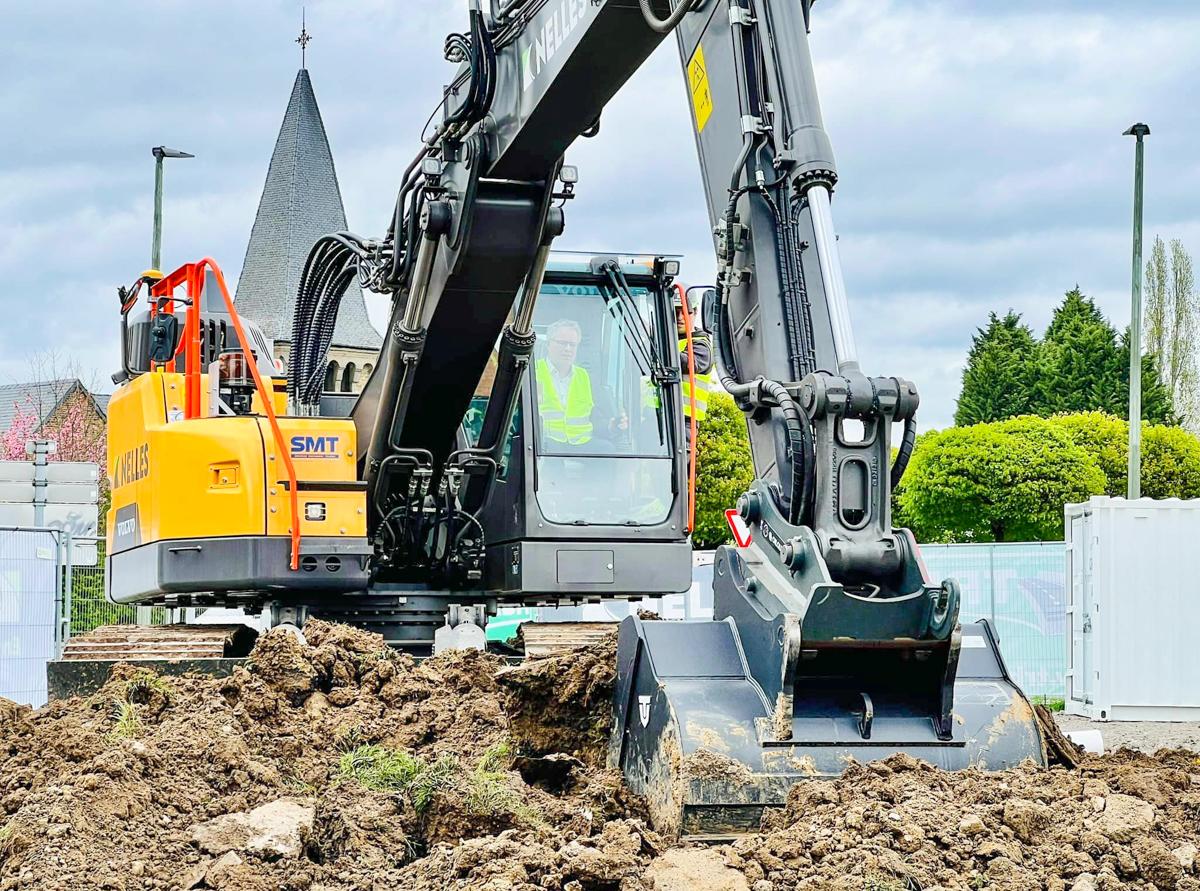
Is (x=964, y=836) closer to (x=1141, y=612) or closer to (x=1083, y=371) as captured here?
(x=1141, y=612)

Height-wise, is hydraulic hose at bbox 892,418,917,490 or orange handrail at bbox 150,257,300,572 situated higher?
orange handrail at bbox 150,257,300,572

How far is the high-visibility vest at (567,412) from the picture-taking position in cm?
851

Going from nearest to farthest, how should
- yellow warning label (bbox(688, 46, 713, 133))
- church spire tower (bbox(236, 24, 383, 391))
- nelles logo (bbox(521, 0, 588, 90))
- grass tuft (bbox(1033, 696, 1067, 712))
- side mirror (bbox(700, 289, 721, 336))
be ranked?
side mirror (bbox(700, 289, 721, 336))
yellow warning label (bbox(688, 46, 713, 133))
nelles logo (bbox(521, 0, 588, 90))
grass tuft (bbox(1033, 696, 1067, 712))
church spire tower (bbox(236, 24, 383, 391))

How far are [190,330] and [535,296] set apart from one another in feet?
6.73

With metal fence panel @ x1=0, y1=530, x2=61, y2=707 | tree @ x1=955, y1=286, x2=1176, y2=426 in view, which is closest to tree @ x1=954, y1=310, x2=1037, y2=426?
tree @ x1=955, y1=286, x2=1176, y2=426

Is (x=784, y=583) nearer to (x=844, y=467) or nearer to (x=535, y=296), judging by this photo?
(x=844, y=467)

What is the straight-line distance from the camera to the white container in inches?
549

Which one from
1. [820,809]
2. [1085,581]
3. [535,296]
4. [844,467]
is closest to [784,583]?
[844,467]

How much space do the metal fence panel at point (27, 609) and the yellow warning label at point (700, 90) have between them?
10.2 m

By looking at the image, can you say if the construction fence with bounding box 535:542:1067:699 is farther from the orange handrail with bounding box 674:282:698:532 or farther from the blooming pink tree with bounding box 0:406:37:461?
the blooming pink tree with bounding box 0:406:37:461

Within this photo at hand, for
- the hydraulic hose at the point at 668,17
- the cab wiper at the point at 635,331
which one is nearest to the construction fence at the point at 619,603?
the cab wiper at the point at 635,331

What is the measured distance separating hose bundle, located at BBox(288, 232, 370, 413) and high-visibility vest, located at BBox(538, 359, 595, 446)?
1214 millimetres

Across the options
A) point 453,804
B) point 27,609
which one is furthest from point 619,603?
point 453,804

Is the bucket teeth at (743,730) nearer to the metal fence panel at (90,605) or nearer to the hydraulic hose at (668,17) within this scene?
the hydraulic hose at (668,17)
